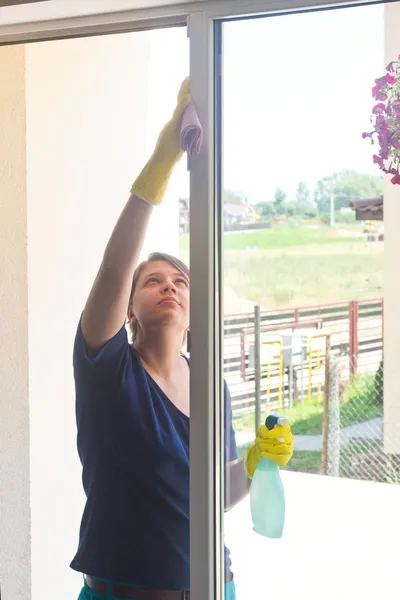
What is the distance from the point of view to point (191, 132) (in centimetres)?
187

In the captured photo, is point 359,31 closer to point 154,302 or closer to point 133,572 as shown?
point 154,302

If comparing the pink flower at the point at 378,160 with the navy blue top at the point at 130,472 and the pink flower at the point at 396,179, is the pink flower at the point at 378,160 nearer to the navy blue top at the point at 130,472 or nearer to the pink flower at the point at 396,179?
the pink flower at the point at 396,179

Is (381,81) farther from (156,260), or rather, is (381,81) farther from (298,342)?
(156,260)

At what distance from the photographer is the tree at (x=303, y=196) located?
1.82 meters

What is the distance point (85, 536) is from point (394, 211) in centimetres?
128

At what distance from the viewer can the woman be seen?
6.84ft

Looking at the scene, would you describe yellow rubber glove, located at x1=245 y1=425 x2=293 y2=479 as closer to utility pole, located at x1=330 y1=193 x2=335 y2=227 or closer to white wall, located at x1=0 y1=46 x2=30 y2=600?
utility pole, located at x1=330 y1=193 x2=335 y2=227

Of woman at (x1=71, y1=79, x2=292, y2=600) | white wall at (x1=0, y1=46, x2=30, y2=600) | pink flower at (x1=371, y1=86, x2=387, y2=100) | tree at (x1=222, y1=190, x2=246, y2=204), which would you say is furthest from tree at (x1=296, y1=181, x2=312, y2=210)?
white wall at (x1=0, y1=46, x2=30, y2=600)

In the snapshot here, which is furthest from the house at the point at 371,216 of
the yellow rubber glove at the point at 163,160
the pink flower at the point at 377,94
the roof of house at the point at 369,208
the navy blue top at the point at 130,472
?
the navy blue top at the point at 130,472

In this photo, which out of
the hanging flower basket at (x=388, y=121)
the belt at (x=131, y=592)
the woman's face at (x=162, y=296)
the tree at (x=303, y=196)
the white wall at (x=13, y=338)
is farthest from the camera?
the white wall at (x=13, y=338)

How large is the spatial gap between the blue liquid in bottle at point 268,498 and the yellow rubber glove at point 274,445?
1 cm

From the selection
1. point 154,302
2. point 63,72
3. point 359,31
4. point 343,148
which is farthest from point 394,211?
point 63,72

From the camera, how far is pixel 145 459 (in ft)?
6.98

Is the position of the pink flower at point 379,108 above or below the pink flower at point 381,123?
above
